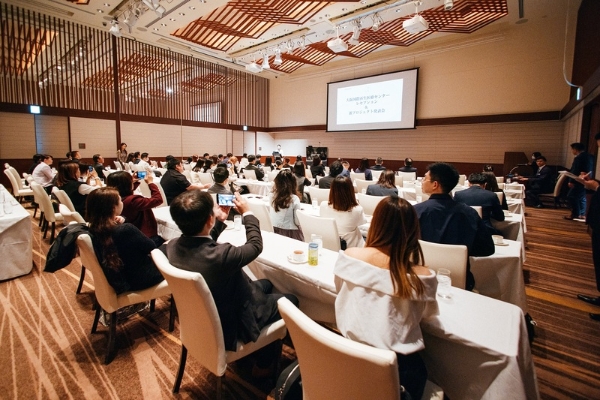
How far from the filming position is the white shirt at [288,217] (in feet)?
11.0

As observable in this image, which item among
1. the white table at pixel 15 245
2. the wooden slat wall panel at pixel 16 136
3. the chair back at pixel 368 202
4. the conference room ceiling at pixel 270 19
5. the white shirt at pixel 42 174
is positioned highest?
the conference room ceiling at pixel 270 19

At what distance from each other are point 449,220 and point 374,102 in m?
11.1

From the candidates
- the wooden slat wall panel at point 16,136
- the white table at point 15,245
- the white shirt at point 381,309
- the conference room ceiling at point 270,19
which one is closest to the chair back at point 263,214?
the white shirt at point 381,309

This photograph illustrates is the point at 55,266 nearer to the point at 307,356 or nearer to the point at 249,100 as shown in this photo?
the point at 307,356

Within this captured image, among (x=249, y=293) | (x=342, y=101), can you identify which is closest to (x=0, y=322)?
(x=249, y=293)

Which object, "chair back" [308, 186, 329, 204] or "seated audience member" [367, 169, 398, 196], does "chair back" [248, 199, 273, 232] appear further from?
"seated audience member" [367, 169, 398, 196]

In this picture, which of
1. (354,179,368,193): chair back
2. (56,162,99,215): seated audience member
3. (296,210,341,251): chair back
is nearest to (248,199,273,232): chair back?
(296,210,341,251): chair back

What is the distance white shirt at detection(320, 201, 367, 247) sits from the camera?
2900 millimetres

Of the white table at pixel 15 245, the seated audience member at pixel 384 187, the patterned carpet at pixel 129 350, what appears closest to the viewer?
the patterned carpet at pixel 129 350

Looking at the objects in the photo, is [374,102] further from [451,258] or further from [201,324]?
[201,324]

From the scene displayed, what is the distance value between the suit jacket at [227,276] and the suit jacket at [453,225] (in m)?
1.33

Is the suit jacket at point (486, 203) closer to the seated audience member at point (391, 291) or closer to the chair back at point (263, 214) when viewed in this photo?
the chair back at point (263, 214)

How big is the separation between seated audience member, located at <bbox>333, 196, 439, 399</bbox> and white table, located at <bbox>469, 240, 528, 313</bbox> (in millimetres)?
1327

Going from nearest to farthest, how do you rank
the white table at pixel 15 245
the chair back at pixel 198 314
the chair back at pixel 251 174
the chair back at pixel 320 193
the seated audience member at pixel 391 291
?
the seated audience member at pixel 391 291 → the chair back at pixel 198 314 → the white table at pixel 15 245 → the chair back at pixel 320 193 → the chair back at pixel 251 174
